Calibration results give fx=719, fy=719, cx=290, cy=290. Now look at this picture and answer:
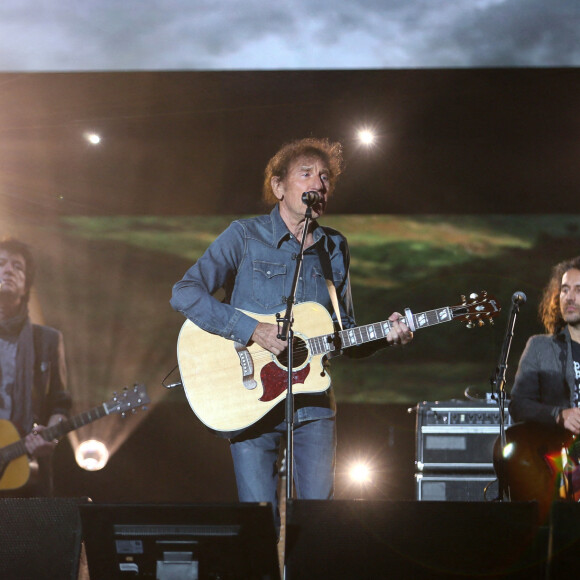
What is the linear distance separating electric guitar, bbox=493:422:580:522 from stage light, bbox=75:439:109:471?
370cm

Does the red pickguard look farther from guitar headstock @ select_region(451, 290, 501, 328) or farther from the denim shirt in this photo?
guitar headstock @ select_region(451, 290, 501, 328)

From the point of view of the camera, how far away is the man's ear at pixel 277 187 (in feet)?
13.0

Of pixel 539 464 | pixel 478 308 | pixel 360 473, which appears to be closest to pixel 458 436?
pixel 539 464

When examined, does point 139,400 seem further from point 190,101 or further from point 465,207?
point 465,207

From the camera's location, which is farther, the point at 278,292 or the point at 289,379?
the point at 278,292

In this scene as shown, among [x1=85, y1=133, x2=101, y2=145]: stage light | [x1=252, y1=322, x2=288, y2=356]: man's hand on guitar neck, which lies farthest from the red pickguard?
[x1=85, y1=133, x2=101, y2=145]: stage light

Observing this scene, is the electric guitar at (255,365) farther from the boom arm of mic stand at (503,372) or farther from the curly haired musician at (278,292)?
the boom arm of mic stand at (503,372)

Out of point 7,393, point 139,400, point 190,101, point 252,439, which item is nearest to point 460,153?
point 190,101

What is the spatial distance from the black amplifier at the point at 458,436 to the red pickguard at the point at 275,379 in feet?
7.95

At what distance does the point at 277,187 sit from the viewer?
400 cm

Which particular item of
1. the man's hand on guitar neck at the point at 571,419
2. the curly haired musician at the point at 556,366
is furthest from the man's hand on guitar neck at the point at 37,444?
the man's hand on guitar neck at the point at 571,419

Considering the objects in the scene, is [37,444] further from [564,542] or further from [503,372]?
[564,542]

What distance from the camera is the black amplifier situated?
5617mm

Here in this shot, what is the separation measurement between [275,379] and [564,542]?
1.61m
